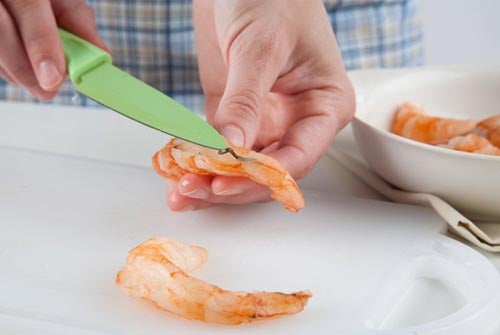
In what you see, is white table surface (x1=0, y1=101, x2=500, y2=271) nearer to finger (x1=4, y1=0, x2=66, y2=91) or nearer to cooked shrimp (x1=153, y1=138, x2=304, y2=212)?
finger (x1=4, y1=0, x2=66, y2=91)

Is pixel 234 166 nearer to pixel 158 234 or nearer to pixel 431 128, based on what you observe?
pixel 158 234

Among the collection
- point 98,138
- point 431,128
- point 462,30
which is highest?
point 431,128

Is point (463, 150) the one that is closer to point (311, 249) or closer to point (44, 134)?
point (311, 249)

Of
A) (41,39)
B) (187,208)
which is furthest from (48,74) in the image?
(187,208)

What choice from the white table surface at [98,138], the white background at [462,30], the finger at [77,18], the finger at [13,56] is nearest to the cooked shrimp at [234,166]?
the white table surface at [98,138]

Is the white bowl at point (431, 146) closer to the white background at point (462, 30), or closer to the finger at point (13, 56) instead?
the finger at point (13, 56)

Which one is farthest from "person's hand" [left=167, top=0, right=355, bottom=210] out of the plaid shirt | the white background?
the white background

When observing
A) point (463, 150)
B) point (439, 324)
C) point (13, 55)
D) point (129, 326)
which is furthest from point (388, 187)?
point (13, 55)
